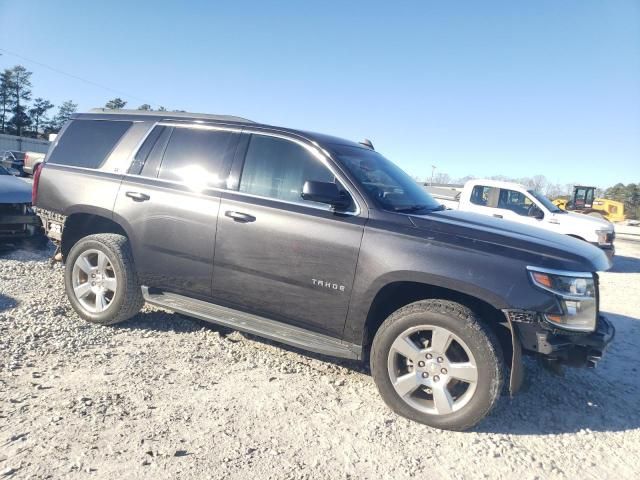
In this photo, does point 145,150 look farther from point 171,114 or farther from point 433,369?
point 433,369

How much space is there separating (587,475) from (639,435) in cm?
85

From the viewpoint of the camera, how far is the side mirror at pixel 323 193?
10.2ft

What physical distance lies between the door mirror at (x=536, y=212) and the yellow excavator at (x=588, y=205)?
11677 mm

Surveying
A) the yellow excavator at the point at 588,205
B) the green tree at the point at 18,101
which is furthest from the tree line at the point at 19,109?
the yellow excavator at the point at 588,205

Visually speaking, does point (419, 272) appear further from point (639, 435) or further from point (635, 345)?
point (635, 345)

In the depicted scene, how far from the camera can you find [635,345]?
4.99 metres

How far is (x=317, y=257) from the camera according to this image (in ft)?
10.7

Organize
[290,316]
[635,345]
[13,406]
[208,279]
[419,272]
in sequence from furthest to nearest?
1. [635,345]
2. [208,279]
3. [290,316]
4. [419,272]
5. [13,406]

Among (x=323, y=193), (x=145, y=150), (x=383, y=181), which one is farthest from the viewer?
(x=145, y=150)

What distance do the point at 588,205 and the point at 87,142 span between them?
24361 mm

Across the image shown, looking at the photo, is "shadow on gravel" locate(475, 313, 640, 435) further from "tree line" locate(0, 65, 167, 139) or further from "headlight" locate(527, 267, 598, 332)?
"tree line" locate(0, 65, 167, 139)

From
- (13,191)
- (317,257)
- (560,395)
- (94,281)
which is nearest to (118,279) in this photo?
(94,281)

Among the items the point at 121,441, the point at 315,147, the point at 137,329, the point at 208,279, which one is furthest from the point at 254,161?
the point at 121,441

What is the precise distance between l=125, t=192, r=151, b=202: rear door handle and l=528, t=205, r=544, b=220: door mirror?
8937 mm
